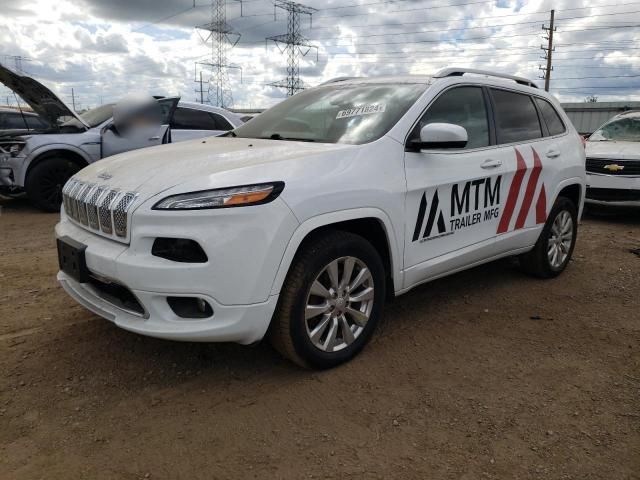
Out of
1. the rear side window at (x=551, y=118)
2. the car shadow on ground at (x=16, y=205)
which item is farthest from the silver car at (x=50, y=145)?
the rear side window at (x=551, y=118)

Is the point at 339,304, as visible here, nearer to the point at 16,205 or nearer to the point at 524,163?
the point at 524,163

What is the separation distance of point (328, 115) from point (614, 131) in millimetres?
7778

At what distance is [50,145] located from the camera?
7602mm

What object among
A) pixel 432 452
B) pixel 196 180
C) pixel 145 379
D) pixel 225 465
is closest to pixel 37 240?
pixel 145 379

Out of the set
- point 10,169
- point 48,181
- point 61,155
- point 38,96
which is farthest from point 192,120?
point 10,169

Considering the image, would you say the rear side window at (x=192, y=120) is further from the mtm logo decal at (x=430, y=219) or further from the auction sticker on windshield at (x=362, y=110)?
the mtm logo decal at (x=430, y=219)

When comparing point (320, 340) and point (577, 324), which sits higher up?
point (320, 340)

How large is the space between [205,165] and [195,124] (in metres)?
6.11

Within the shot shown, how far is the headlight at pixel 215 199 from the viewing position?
8.23 feet

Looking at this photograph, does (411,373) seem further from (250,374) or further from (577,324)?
(577,324)

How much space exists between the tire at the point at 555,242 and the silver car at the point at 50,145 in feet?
15.9

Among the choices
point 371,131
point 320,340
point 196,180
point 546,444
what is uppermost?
point 371,131

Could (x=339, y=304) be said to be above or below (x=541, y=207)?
below

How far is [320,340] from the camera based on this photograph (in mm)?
2992
